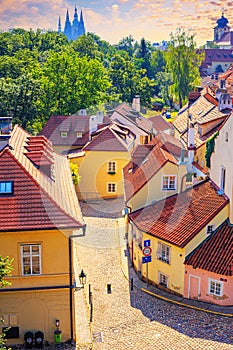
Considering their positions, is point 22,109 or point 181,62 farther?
point 181,62

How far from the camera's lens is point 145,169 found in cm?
3353

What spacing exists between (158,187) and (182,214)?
3.41m

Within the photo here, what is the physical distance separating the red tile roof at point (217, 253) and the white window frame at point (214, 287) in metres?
0.74

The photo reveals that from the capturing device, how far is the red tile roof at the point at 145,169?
31.5 meters

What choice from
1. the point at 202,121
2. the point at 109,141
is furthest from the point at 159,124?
the point at 109,141

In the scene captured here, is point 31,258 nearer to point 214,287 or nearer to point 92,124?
point 214,287

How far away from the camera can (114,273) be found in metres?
30.4

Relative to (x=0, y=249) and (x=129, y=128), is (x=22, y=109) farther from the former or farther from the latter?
(x=0, y=249)

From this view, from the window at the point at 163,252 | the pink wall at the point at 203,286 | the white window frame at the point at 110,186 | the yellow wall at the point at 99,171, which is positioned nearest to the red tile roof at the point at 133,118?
the yellow wall at the point at 99,171

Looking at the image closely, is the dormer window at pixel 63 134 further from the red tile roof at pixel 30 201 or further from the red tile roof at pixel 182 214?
the red tile roof at pixel 30 201

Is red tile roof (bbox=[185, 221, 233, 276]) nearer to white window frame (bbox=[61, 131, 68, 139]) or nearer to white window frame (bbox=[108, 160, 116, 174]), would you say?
white window frame (bbox=[108, 160, 116, 174])

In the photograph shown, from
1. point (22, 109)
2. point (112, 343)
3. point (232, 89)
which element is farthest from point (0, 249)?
point (232, 89)

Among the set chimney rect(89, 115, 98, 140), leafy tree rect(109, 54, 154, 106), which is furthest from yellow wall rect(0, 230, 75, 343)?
leafy tree rect(109, 54, 154, 106)

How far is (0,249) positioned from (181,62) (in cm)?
7054
